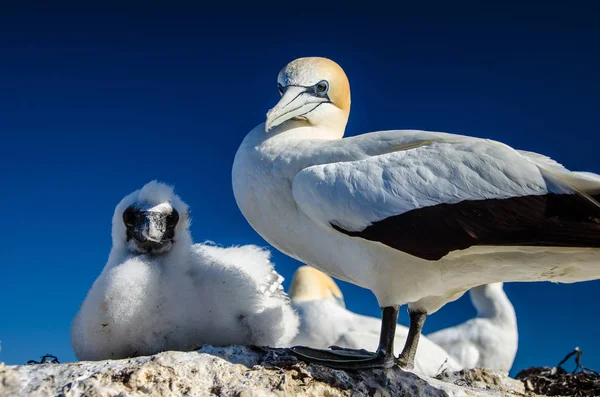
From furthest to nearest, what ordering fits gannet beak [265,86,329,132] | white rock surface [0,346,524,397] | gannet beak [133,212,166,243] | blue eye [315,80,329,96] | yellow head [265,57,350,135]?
blue eye [315,80,329,96] → yellow head [265,57,350,135] → gannet beak [265,86,329,132] → gannet beak [133,212,166,243] → white rock surface [0,346,524,397]

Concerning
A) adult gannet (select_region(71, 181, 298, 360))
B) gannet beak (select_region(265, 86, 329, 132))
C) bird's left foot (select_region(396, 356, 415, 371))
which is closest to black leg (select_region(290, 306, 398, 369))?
bird's left foot (select_region(396, 356, 415, 371))

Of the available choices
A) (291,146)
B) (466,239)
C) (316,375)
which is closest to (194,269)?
(291,146)

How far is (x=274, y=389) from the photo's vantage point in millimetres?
3166

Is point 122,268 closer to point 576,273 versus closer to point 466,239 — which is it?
point 466,239

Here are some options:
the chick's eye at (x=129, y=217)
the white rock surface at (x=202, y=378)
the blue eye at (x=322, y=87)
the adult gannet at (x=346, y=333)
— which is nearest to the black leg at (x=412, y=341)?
the white rock surface at (x=202, y=378)

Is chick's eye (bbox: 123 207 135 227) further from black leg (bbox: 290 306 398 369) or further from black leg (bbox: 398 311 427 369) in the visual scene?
black leg (bbox: 398 311 427 369)

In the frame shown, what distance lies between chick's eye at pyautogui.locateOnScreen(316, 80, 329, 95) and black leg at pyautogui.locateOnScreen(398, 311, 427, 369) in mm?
1449

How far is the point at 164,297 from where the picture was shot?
395cm

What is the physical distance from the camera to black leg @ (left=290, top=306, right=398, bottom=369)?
3676mm

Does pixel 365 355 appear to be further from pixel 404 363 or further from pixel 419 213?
pixel 419 213

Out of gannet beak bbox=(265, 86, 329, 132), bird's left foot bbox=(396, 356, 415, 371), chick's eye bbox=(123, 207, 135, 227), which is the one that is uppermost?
gannet beak bbox=(265, 86, 329, 132)

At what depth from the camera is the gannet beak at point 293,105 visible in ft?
14.5

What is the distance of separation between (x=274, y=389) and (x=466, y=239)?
1177 mm

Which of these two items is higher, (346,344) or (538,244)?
(346,344)
